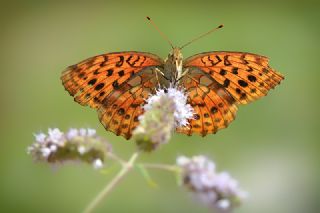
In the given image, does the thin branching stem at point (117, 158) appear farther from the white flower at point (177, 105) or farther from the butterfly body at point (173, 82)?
the butterfly body at point (173, 82)

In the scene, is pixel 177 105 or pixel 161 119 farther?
pixel 177 105

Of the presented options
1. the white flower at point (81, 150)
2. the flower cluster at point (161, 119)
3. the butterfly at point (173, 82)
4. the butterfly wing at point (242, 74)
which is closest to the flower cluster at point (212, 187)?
the flower cluster at point (161, 119)

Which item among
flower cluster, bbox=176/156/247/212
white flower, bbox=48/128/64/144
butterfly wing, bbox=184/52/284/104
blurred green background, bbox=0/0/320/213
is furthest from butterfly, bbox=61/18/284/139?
blurred green background, bbox=0/0/320/213

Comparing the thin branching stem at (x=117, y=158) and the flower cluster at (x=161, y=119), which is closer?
the thin branching stem at (x=117, y=158)

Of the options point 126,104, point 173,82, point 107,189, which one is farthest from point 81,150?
point 173,82

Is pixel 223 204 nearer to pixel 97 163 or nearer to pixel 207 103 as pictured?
pixel 97 163

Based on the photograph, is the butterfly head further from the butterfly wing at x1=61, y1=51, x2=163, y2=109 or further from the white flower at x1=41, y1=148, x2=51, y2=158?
the white flower at x1=41, y1=148, x2=51, y2=158

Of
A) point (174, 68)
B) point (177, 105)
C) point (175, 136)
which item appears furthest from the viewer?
point (175, 136)
